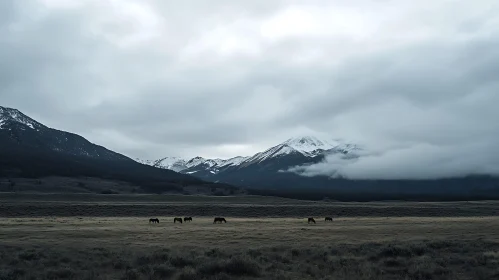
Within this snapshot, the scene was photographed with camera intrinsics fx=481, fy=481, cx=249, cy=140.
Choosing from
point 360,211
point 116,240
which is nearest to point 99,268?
point 116,240

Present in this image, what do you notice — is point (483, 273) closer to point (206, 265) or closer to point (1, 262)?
point (206, 265)

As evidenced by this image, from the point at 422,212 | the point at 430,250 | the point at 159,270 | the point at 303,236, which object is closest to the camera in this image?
the point at 159,270

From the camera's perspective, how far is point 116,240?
3631cm

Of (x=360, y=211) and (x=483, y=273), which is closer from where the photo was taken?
(x=483, y=273)

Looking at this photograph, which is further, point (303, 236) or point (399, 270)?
point (303, 236)

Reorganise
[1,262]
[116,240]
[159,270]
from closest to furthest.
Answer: [159,270] < [1,262] < [116,240]

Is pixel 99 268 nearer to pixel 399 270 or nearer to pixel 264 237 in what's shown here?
pixel 399 270

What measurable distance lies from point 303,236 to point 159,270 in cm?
2074

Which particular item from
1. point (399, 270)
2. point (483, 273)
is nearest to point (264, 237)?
point (399, 270)

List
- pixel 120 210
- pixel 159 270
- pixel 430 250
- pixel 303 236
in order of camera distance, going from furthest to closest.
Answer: pixel 120 210 < pixel 303 236 < pixel 430 250 < pixel 159 270

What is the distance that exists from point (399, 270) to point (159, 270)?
1114 centimetres

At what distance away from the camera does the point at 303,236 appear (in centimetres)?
4025

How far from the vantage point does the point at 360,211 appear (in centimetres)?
9600

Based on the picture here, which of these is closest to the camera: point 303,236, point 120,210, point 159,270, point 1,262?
point 159,270
